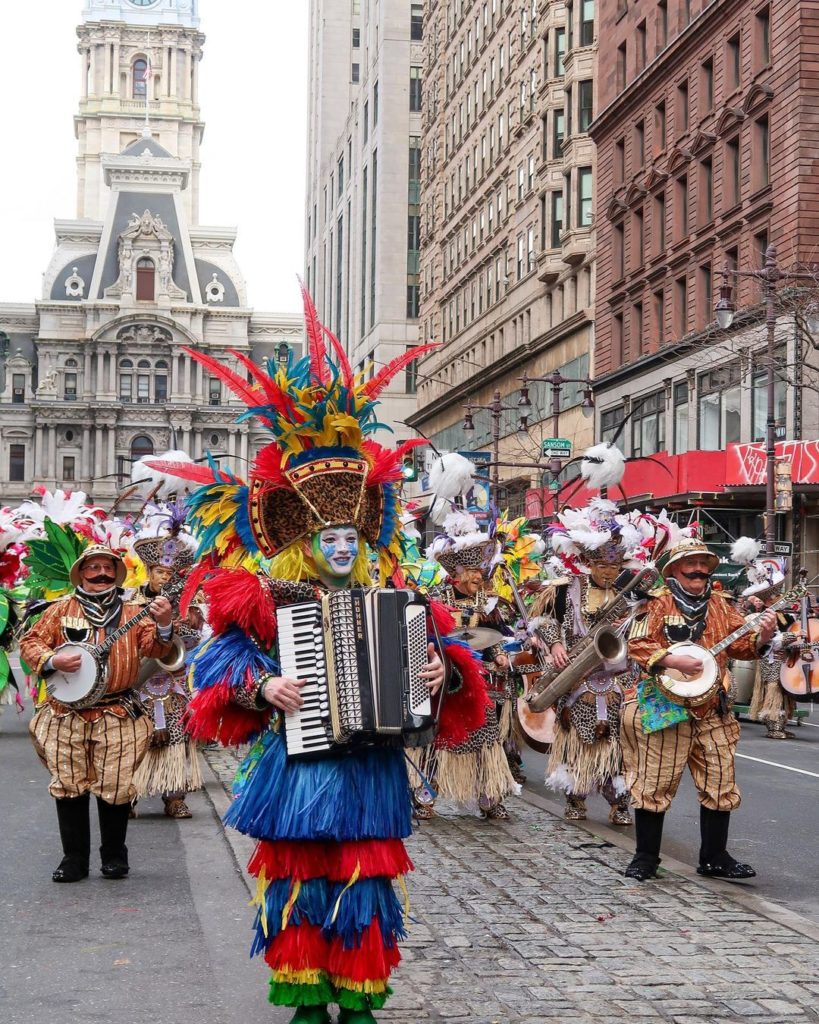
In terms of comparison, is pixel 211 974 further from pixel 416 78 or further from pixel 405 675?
pixel 416 78

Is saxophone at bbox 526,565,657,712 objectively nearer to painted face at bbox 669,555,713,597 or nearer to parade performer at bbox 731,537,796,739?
painted face at bbox 669,555,713,597

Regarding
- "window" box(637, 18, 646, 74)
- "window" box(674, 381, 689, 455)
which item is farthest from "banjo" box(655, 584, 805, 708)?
"window" box(637, 18, 646, 74)

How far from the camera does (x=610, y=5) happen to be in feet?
152

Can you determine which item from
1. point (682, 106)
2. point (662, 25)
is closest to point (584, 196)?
point (662, 25)

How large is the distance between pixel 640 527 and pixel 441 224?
63107 millimetres

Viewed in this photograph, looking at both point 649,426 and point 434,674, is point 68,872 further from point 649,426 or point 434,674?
point 649,426

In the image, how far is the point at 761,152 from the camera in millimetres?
34812

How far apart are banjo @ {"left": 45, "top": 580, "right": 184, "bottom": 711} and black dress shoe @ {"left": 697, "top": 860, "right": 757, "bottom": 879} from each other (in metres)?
3.44

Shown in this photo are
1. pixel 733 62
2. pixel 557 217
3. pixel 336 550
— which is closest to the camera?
pixel 336 550

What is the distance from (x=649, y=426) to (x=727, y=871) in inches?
1342

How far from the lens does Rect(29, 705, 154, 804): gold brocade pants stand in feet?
26.9

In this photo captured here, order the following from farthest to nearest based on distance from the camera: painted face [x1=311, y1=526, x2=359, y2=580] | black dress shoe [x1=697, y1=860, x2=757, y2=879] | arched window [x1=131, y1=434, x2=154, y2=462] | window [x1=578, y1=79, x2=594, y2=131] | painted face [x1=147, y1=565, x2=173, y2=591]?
arched window [x1=131, y1=434, x2=154, y2=462]
window [x1=578, y1=79, x2=594, y2=131]
painted face [x1=147, y1=565, x2=173, y2=591]
black dress shoe [x1=697, y1=860, x2=757, y2=879]
painted face [x1=311, y1=526, x2=359, y2=580]

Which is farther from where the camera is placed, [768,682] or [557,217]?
[557,217]

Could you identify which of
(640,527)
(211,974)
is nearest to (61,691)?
(211,974)
